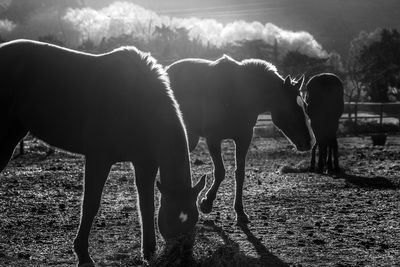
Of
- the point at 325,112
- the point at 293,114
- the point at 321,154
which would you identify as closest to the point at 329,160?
the point at 321,154

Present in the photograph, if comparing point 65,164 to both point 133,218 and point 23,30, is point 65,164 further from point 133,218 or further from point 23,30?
point 23,30

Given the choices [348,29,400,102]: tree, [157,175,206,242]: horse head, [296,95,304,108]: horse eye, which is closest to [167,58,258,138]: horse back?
[296,95,304,108]: horse eye

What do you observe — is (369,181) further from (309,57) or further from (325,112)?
(309,57)

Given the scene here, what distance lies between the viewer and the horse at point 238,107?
885cm

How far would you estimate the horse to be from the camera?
29.0 ft

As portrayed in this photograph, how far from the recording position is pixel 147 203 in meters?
6.09

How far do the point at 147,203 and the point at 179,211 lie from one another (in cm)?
77

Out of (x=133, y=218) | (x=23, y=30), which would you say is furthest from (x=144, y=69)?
(x=23, y=30)

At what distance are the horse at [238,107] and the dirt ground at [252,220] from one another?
0.90m

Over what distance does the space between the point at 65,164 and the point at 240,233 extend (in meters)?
8.98

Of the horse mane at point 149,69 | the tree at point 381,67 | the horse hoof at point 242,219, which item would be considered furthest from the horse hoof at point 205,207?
the tree at point 381,67

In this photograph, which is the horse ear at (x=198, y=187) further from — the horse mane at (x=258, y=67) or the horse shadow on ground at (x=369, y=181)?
the horse shadow on ground at (x=369, y=181)

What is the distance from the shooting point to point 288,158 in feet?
58.8

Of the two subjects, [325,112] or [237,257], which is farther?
[325,112]
